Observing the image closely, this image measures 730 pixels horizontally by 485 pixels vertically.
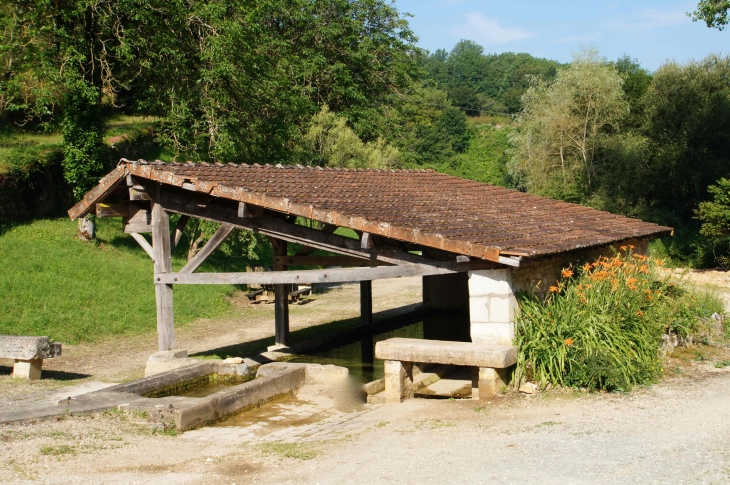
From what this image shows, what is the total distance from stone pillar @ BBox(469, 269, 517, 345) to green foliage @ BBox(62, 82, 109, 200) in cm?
1233

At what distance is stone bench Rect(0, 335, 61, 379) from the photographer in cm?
912

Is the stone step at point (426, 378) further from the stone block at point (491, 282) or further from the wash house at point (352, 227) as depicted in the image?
the stone block at point (491, 282)

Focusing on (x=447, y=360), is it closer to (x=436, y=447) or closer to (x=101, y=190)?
(x=436, y=447)

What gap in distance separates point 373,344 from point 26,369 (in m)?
5.91

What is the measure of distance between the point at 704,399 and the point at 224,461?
475 cm

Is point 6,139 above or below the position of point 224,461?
above

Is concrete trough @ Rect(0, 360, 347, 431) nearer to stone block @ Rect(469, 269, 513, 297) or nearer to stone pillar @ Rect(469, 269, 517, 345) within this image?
stone pillar @ Rect(469, 269, 517, 345)

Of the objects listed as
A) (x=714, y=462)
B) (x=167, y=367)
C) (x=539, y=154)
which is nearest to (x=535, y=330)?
(x=714, y=462)

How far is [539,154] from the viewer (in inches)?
1158

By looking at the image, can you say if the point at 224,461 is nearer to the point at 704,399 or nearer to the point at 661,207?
the point at 704,399

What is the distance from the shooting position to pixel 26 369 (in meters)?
9.26

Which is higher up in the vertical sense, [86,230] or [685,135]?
[685,135]

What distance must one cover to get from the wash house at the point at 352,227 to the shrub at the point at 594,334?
33cm

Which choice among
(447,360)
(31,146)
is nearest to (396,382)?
(447,360)
